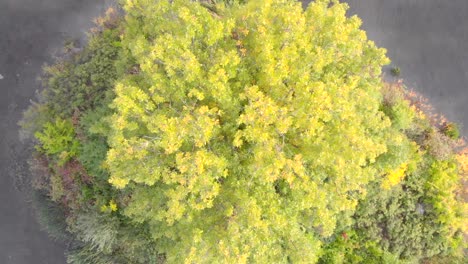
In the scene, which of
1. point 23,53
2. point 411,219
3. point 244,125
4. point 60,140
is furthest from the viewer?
point 23,53

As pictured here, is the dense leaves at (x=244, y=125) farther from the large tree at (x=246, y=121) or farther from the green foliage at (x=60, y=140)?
the green foliage at (x=60, y=140)

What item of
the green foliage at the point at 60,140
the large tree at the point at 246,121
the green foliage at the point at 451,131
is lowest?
the green foliage at the point at 60,140

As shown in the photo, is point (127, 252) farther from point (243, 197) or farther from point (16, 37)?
point (16, 37)

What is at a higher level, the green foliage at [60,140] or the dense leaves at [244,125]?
the dense leaves at [244,125]

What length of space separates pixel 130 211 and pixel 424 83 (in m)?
11.6

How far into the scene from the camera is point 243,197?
8820 mm

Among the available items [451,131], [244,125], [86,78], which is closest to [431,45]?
[451,131]

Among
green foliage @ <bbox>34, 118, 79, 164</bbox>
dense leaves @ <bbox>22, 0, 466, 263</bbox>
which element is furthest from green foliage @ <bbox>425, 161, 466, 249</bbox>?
green foliage @ <bbox>34, 118, 79, 164</bbox>

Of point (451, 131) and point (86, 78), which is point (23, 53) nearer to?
point (86, 78)

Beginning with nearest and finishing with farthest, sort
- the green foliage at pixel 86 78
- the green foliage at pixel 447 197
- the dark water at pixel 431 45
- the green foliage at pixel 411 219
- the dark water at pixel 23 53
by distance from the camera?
the green foliage at pixel 447 197 → the green foliage at pixel 411 219 → the green foliage at pixel 86 78 → the dark water at pixel 431 45 → the dark water at pixel 23 53

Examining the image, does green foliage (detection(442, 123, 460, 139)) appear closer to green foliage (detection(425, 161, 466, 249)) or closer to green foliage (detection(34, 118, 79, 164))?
green foliage (detection(425, 161, 466, 249))

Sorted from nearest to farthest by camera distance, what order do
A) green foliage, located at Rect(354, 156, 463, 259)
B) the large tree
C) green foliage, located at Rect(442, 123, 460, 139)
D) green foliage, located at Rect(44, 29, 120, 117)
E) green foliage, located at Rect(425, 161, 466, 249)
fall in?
the large tree < green foliage, located at Rect(425, 161, 466, 249) < green foliage, located at Rect(354, 156, 463, 259) < green foliage, located at Rect(44, 29, 120, 117) < green foliage, located at Rect(442, 123, 460, 139)

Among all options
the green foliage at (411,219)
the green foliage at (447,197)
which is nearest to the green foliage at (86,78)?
the green foliage at (411,219)

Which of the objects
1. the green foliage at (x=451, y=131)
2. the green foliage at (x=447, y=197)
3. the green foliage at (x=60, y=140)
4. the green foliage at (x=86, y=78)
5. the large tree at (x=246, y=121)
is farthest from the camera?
the green foliage at (x=451, y=131)
